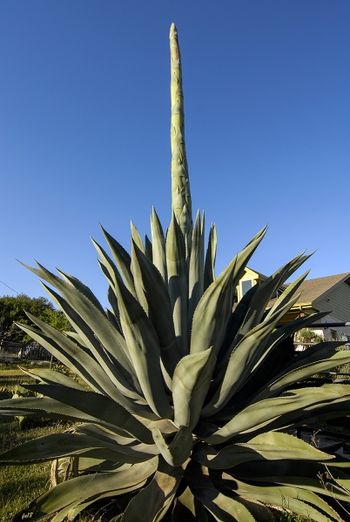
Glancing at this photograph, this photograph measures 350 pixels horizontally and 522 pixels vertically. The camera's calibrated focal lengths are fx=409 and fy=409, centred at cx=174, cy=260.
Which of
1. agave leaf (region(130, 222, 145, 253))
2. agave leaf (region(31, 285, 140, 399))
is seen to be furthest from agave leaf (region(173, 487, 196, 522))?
agave leaf (region(130, 222, 145, 253))

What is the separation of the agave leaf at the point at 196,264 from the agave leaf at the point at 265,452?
0.99 metres

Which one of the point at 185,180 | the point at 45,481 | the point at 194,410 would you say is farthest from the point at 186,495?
the point at 185,180

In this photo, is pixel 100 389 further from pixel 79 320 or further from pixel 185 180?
pixel 185 180

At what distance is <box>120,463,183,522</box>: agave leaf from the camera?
184 cm

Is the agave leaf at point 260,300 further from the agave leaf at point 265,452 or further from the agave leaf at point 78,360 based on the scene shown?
the agave leaf at point 78,360

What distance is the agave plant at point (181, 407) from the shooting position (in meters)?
1.97

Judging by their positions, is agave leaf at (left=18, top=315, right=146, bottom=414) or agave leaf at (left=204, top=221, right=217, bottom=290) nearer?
agave leaf at (left=18, top=315, right=146, bottom=414)

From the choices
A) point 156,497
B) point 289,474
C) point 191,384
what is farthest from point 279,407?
point 156,497

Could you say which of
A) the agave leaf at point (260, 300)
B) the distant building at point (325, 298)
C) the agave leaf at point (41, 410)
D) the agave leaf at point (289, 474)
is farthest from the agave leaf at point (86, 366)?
the distant building at point (325, 298)

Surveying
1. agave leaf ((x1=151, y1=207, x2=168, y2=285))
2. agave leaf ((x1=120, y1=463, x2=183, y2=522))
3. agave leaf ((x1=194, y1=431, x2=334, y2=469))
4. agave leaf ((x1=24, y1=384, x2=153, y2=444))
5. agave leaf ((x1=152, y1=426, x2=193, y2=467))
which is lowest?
agave leaf ((x1=120, y1=463, x2=183, y2=522))

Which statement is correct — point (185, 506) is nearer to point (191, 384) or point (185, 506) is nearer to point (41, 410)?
point (191, 384)

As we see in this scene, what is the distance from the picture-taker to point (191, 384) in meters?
1.96

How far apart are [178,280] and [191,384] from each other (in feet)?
3.11

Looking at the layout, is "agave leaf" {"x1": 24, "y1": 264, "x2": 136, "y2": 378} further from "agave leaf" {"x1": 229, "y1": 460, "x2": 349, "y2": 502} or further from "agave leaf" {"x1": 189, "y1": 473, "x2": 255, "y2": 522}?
"agave leaf" {"x1": 229, "y1": 460, "x2": 349, "y2": 502}
